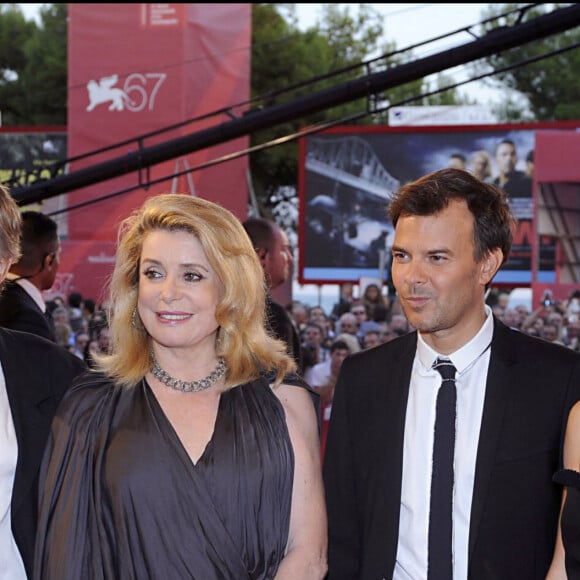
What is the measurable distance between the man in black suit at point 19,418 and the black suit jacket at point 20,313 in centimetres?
198

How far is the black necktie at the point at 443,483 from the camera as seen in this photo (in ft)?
8.93

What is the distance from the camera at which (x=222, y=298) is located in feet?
9.53

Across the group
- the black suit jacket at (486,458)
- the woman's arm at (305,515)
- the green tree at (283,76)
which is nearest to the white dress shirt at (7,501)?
the woman's arm at (305,515)

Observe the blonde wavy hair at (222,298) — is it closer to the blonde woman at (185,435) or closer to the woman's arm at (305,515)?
the blonde woman at (185,435)

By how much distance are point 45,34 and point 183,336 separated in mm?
26979

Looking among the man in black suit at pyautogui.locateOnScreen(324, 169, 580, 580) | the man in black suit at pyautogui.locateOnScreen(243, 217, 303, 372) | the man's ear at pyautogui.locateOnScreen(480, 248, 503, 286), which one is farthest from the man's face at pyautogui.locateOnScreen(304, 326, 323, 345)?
the man's ear at pyautogui.locateOnScreen(480, 248, 503, 286)

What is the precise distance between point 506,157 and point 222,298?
352 inches

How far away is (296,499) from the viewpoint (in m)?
2.82

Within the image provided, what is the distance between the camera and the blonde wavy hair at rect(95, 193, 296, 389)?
113 inches

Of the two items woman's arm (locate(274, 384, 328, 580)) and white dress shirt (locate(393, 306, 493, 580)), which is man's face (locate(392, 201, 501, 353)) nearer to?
white dress shirt (locate(393, 306, 493, 580))

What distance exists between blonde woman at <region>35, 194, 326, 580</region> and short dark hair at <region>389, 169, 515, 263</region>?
532 mm

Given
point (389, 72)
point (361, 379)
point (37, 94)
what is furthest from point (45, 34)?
point (361, 379)

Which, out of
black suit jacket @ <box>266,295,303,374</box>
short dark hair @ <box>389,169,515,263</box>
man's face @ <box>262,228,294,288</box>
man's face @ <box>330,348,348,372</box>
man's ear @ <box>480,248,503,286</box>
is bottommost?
man's face @ <box>330,348,348,372</box>

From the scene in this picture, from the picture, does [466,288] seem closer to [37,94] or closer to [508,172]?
[508,172]
